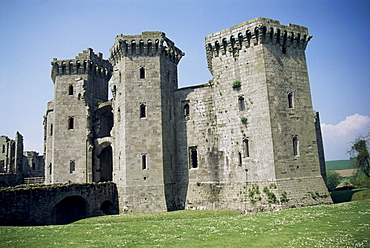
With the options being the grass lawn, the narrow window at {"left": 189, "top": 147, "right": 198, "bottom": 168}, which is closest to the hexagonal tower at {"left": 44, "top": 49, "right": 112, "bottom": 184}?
the narrow window at {"left": 189, "top": 147, "right": 198, "bottom": 168}

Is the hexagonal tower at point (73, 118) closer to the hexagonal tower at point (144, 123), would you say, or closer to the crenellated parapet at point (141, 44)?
the hexagonal tower at point (144, 123)

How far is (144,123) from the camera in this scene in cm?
2970

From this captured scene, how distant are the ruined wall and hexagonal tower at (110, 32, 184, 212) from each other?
6.07 ft

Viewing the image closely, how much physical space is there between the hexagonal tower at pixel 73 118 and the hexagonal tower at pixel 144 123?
16.4ft

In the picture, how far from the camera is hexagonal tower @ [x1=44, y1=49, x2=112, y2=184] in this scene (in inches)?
1345

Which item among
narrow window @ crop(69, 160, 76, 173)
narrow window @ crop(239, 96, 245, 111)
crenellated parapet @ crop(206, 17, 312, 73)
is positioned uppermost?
crenellated parapet @ crop(206, 17, 312, 73)

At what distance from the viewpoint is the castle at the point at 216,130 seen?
25.9m

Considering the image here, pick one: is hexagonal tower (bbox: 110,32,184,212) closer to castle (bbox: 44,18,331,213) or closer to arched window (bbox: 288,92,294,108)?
castle (bbox: 44,18,331,213)

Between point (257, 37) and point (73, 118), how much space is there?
72.8ft

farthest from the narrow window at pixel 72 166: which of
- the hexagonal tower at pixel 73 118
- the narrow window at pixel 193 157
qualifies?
the narrow window at pixel 193 157

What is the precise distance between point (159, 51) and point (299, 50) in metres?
13.5

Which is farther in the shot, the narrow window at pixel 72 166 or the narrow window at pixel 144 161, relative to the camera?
the narrow window at pixel 72 166

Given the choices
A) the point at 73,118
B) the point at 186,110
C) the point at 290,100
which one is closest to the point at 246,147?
the point at 290,100

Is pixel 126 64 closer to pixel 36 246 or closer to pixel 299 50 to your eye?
pixel 299 50
